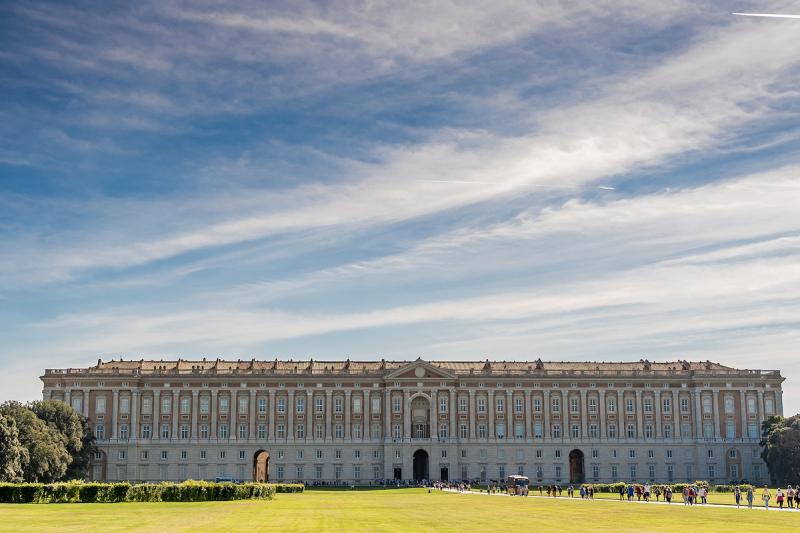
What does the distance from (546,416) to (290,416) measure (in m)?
34.2

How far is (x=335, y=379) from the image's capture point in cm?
13075

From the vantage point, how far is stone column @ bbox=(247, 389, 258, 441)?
5074 inches

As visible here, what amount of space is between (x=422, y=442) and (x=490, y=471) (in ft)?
32.0

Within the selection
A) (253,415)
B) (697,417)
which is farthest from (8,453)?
(697,417)

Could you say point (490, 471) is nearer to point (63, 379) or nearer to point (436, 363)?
point (436, 363)

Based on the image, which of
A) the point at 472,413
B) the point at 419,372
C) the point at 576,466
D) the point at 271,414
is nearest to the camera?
the point at 271,414

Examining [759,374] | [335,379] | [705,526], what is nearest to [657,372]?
[759,374]

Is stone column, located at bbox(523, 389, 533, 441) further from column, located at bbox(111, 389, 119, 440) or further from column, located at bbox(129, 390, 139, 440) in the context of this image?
column, located at bbox(111, 389, 119, 440)

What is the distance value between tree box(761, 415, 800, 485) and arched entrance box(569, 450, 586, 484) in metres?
24.5

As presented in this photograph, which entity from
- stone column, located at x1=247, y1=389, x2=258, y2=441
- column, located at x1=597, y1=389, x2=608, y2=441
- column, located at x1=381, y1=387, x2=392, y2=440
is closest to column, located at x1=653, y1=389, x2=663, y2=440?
column, located at x1=597, y1=389, x2=608, y2=441

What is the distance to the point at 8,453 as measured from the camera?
267 feet

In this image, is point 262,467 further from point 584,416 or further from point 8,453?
point 8,453

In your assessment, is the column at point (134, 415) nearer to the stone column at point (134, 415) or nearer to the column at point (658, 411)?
the stone column at point (134, 415)

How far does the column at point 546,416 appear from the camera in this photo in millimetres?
131375
